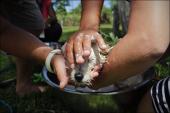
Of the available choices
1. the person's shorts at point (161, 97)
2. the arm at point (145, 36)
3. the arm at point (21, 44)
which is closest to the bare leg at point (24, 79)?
the arm at point (21, 44)

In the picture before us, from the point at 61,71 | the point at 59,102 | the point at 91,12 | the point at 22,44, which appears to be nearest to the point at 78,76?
the point at 61,71

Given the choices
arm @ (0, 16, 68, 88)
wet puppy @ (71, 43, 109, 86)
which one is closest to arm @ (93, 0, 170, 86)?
wet puppy @ (71, 43, 109, 86)

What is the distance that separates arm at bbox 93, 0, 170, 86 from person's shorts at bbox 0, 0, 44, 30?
1.48m

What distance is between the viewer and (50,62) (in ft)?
4.87

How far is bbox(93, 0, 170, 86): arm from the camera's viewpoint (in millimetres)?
1043

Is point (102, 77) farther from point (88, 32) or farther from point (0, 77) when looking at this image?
point (0, 77)

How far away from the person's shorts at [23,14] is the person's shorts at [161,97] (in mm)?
1093

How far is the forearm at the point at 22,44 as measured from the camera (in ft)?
5.36

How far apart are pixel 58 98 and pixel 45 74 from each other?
0.76 feet

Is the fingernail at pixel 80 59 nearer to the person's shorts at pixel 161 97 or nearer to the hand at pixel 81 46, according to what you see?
the hand at pixel 81 46

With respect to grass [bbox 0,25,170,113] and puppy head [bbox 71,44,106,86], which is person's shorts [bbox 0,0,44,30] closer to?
grass [bbox 0,25,170,113]

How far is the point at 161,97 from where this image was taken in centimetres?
170

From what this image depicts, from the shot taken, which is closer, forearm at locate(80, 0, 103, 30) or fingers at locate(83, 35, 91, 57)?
fingers at locate(83, 35, 91, 57)

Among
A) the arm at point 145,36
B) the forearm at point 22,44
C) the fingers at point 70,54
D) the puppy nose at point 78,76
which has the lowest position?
the forearm at point 22,44
